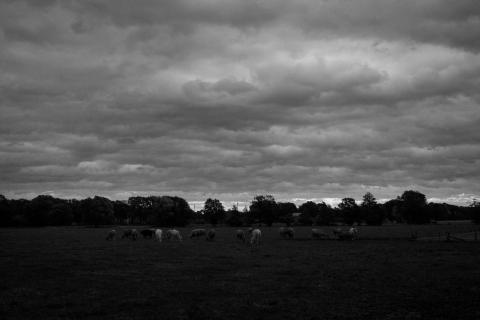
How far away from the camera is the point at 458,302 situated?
52.8 feet

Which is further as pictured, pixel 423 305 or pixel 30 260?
pixel 30 260

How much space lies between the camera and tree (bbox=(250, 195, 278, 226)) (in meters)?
156

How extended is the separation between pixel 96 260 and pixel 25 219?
403 feet

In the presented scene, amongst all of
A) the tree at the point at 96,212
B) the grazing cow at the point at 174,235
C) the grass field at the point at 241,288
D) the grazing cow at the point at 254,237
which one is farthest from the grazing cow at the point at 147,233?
the tree at the point at 96,212

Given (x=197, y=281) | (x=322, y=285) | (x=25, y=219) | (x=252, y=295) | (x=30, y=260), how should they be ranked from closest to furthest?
(x=252, y=295) < (x=322, y=285) < (x=197, y=281) < (x=30, y=260) < (x=25, y=219)

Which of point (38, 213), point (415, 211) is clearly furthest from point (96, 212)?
point (415, 211)

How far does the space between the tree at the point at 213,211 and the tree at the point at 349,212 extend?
4379cm

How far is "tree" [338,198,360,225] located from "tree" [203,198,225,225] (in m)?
43.8

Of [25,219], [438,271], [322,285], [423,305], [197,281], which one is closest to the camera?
[423,305]

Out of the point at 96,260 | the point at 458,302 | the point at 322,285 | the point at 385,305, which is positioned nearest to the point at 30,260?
the point at 96,260

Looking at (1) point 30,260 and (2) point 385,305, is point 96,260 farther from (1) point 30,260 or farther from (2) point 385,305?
(2) point 385,305

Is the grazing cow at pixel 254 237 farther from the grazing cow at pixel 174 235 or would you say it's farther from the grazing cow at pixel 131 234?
the grazing cow at pixel 131 234

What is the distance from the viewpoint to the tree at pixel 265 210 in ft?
510

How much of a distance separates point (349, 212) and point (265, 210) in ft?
98.6
